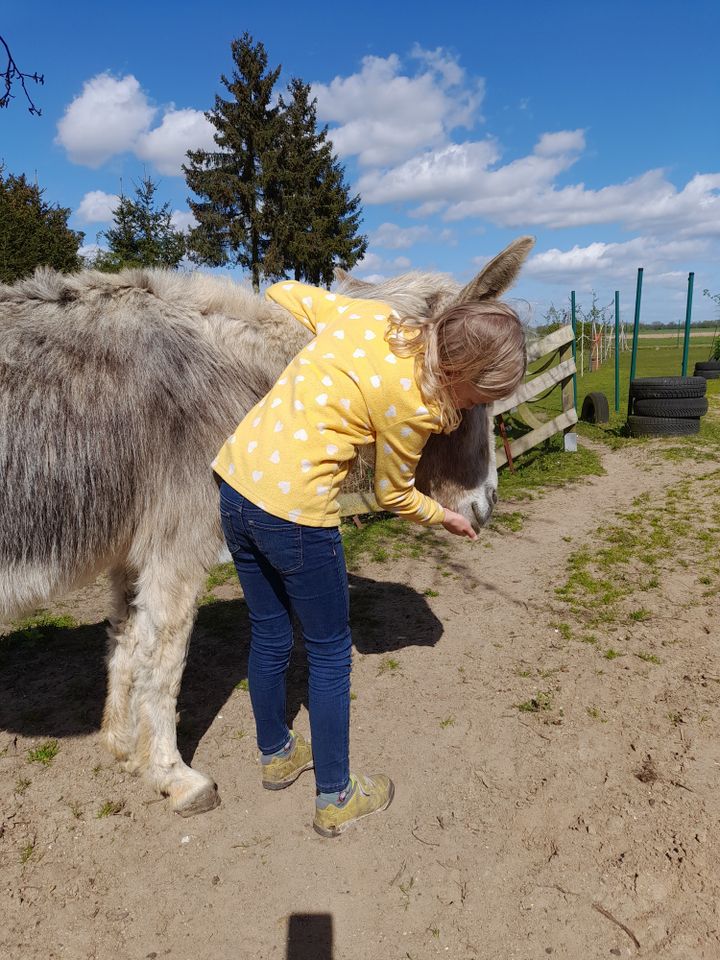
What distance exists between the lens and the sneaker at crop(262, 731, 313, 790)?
2859 mm

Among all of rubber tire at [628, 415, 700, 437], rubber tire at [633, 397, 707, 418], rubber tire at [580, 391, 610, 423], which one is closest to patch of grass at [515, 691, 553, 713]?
rubber tire at [628, 415, 700, 437]

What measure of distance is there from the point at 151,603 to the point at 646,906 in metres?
2.20

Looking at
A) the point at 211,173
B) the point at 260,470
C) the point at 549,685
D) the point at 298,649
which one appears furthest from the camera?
the point at 211,173

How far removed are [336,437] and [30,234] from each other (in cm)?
2395

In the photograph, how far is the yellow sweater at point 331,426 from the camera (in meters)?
2.09

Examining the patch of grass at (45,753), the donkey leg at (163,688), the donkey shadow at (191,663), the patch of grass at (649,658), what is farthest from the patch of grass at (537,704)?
the patch of grass at (45,753)

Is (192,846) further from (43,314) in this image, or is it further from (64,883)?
(43,314)

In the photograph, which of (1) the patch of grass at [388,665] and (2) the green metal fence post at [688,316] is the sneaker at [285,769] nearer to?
(1) the patch of grass at [388,665]

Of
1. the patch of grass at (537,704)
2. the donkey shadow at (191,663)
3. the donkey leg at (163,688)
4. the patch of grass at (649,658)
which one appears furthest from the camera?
the patch of grass at (649,658)

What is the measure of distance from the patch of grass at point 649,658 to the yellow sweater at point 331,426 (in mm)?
2419

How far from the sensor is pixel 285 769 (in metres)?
2.89

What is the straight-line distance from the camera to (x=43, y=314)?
2.51 meters

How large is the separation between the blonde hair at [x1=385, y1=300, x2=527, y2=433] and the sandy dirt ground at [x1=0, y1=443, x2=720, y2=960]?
5.81 feet

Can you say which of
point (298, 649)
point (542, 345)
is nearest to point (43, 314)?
point (298, 649)
